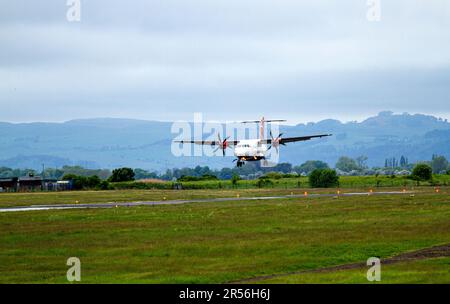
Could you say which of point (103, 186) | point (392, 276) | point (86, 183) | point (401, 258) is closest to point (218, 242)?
point (401, 258)

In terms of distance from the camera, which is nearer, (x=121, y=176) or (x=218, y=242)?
(x=218, y=242)

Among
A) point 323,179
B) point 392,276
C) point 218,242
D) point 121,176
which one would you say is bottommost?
point 392,276

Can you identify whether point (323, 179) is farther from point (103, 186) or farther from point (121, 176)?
point (121, 176)

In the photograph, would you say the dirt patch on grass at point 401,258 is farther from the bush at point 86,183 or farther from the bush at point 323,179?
the bush at point 86,183

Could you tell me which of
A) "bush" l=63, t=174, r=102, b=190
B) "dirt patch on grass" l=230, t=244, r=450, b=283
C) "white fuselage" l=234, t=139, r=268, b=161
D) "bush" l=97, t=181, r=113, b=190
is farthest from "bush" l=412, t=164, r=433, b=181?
"dirt patch on grass" l=230, t=244, r=450, b=283

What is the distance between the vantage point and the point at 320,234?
46.6m

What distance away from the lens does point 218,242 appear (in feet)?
143

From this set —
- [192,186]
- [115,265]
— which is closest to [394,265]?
[115,265]

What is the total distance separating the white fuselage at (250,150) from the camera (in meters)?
126

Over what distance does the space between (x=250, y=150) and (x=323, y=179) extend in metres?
20.0

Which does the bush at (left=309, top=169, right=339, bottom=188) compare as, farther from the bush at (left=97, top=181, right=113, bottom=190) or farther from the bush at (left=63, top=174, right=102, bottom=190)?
the bush at (left=63, top=174, right=102, bottom=190)

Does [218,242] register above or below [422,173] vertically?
below

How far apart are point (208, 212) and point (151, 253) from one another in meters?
27.1

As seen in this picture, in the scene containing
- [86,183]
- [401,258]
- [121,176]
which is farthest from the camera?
[121,176]
